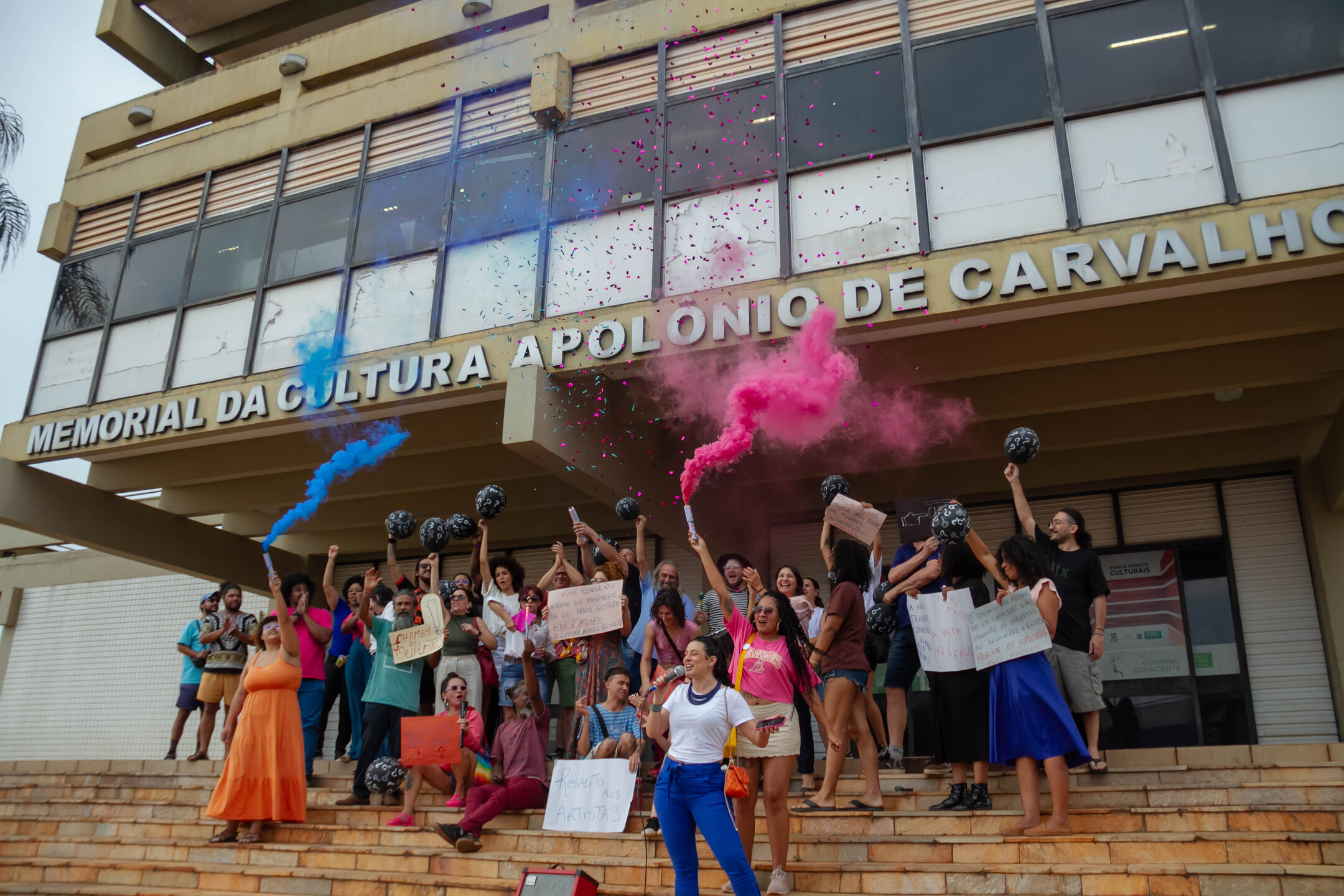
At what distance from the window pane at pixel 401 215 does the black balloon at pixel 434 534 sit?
10.7 ft

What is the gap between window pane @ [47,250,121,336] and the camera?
11.7 meters

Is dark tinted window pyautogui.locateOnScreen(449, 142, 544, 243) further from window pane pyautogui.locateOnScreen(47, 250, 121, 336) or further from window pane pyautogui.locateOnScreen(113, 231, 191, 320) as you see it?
window pane pyautogui.locateOnScreen(47, 250, 121, 336)

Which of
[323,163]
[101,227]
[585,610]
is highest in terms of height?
[323,163]

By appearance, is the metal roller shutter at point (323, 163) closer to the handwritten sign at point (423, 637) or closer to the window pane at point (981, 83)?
the handwritten sign at point (423, 637)

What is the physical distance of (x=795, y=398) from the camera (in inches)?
318

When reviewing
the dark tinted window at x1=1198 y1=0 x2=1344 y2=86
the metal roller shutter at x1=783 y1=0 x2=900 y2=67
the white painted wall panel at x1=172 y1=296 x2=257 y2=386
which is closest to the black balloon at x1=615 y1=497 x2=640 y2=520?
the metal roller shutter at x1=783 y1=0 x2=900 y2=67

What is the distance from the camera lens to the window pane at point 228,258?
36.2 ft

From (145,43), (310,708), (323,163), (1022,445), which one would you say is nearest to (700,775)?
(1022,445)

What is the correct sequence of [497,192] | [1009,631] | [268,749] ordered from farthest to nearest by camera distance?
1. [497,192]
2. [268,749]
3. [1009,631]

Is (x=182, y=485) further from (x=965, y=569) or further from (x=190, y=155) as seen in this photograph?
(x=965, y=569)

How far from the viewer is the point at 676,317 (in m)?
8.58

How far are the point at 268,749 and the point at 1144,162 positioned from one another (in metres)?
7.85

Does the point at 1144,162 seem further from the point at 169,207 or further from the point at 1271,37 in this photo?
the point at 169,207

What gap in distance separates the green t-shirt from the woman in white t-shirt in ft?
10.8
